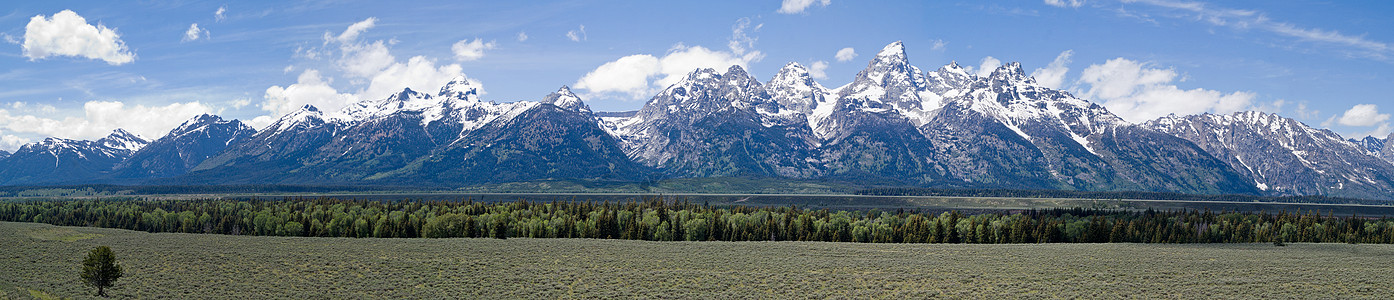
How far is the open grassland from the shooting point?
74625 millimetres

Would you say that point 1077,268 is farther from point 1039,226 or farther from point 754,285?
point 1039,226

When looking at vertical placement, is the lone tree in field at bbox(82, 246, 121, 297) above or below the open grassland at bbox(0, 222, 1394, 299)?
above

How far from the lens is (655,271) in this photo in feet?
282

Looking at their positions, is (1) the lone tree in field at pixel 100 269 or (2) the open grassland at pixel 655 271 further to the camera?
(2) the open grassland at pixel 655 271

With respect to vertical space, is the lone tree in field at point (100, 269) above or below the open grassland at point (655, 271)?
above

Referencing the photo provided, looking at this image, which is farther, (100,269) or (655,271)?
(655,271)

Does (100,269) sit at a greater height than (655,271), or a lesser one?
greater

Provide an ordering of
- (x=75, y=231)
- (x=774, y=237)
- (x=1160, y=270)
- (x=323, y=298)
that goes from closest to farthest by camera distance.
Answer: (x=323, y=298) → (x=1160, y=270) → (x=75, y=231) → (x=774, y=237)

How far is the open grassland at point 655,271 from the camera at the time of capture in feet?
245

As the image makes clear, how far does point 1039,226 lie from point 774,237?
50154 mm

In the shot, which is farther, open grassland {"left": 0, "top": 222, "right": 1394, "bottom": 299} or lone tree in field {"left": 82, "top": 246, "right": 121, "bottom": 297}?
open grassland {"left": 0, "top": 222, "right": 1394, "bottom": 299}

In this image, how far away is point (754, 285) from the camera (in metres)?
79.1

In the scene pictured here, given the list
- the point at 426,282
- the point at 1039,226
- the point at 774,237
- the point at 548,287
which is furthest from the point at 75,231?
the point at 1039,226

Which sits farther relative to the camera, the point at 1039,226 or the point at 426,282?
the point at 1039,226
